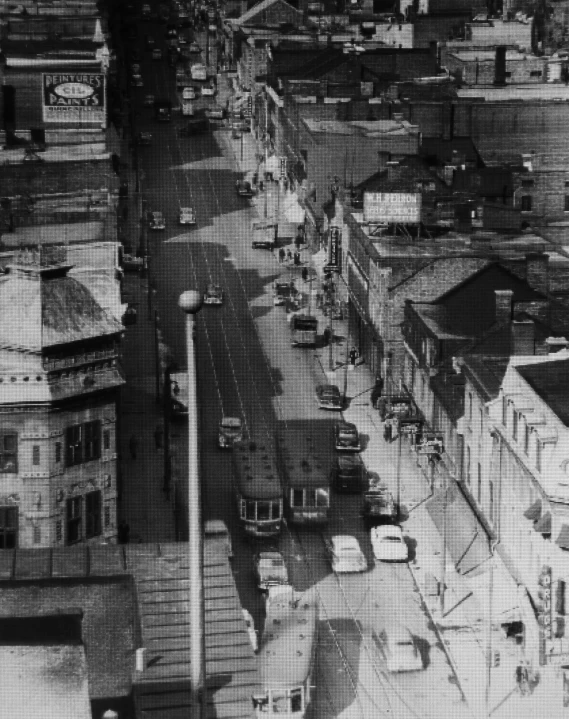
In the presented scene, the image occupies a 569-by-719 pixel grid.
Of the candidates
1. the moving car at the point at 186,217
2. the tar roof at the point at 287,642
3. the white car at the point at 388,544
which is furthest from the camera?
the moving car at the point at 186,217

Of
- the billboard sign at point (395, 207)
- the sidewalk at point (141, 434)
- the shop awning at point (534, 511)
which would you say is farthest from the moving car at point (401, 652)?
the billboard sign at point (395, 207)

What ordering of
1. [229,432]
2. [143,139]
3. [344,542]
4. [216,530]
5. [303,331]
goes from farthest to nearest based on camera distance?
[143,139] < [303,331] < [229,432] < [344,542] < [216,530]

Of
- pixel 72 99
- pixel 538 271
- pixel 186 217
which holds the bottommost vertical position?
pixel 186 217

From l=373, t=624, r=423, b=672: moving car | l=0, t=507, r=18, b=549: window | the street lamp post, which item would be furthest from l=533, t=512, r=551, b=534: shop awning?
the street lamp post

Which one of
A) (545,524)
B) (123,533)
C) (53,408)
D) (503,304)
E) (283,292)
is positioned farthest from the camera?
(283,292)

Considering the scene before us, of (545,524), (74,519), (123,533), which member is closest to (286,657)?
(74,519)

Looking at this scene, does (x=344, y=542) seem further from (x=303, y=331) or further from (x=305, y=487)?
(x=303, y=331)

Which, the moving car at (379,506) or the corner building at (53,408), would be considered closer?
the corner building at (53,408)

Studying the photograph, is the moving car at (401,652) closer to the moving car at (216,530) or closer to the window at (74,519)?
the moving car at (216,530)
